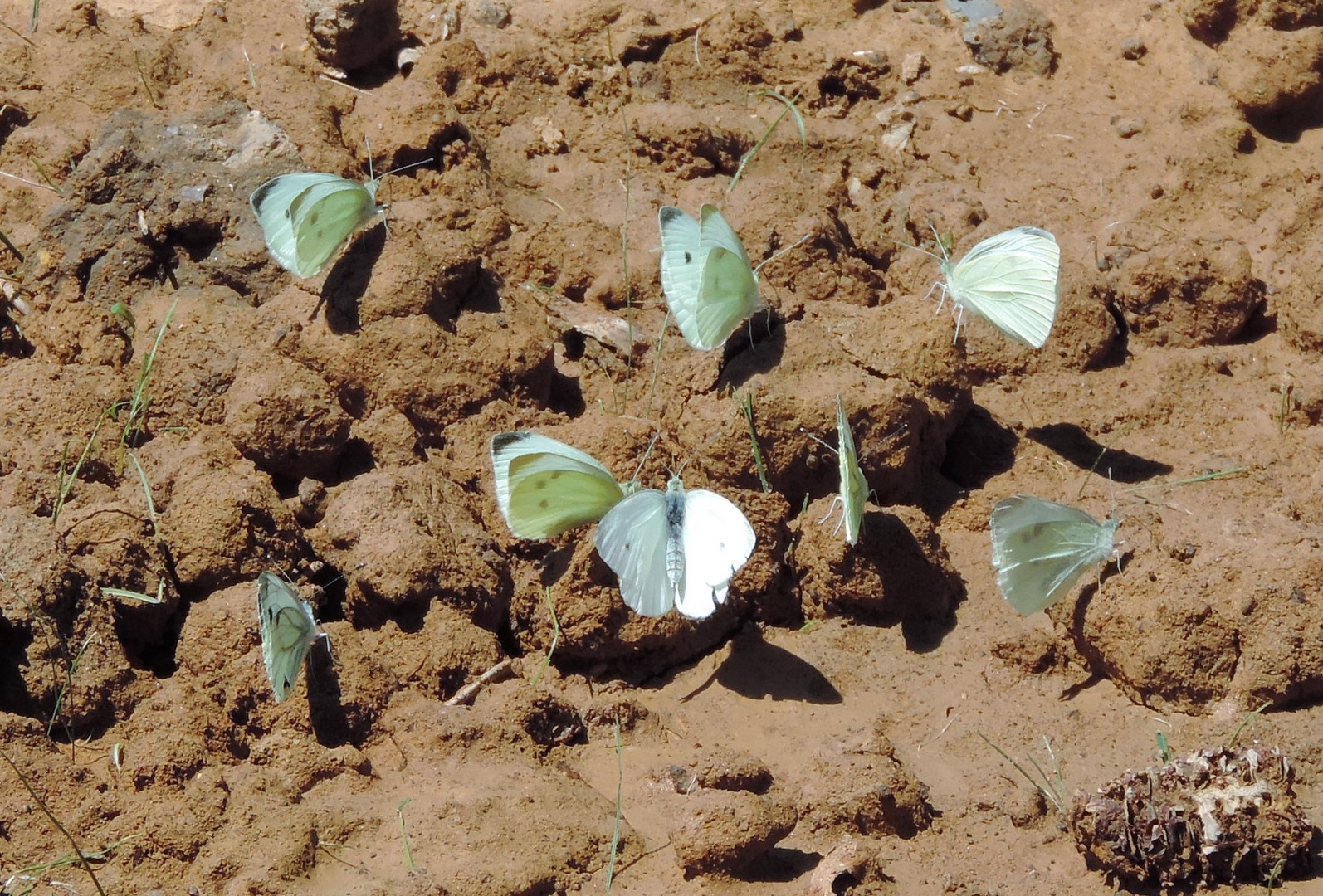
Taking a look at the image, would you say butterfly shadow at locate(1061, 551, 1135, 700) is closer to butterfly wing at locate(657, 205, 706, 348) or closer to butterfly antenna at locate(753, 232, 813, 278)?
butterfly wing at locate(657, 205, 706, 348)

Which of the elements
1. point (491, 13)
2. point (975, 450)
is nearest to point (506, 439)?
point (975, 450)

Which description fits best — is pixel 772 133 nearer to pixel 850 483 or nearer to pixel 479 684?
pixel 850 483

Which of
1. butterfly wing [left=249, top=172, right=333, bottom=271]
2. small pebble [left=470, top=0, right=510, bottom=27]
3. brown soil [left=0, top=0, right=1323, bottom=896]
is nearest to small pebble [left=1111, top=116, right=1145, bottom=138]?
brown soil [left=0, top=0, right=1323, bottom=896]

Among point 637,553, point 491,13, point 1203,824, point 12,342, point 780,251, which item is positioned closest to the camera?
point 1203,824

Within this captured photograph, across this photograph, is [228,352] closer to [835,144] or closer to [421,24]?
[421,24]

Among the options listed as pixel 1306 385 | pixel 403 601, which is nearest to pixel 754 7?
pixel 1306 385

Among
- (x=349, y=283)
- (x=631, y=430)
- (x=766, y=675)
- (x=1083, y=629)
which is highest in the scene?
(x=349, y=283)
